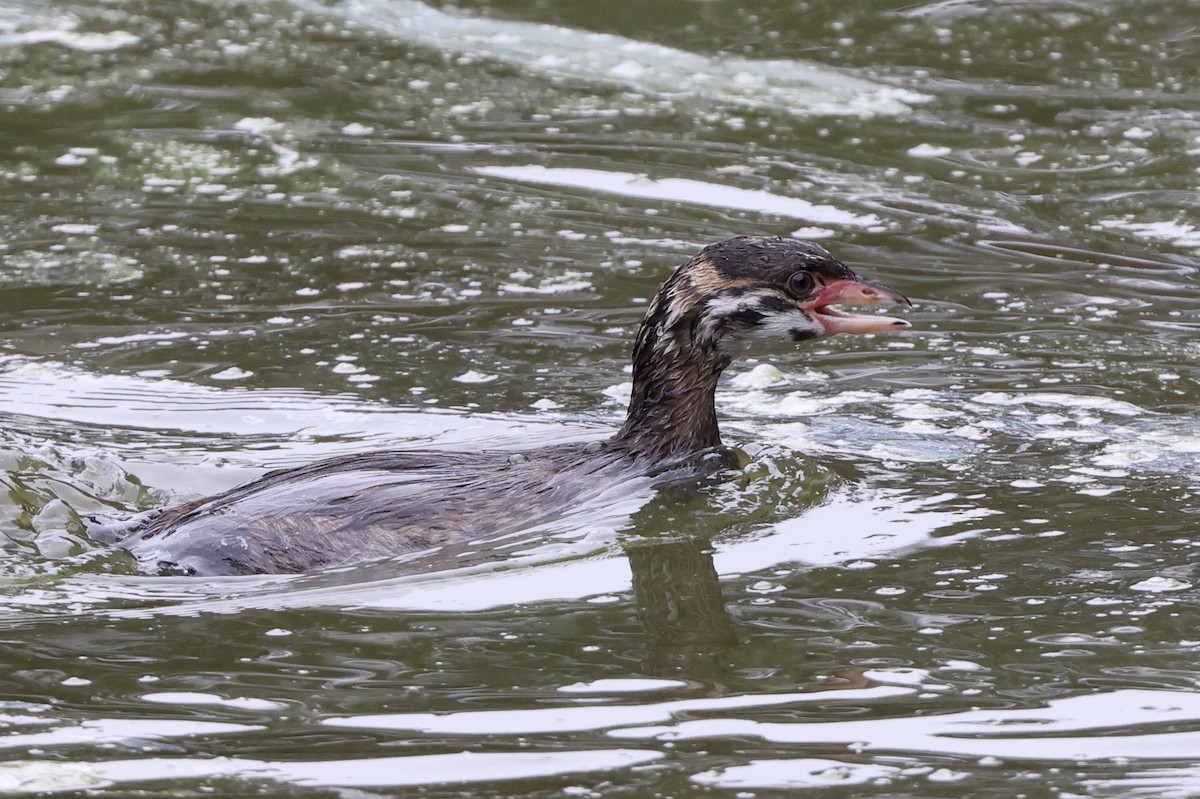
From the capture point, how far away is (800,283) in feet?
22.2

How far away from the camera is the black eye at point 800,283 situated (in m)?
6.77

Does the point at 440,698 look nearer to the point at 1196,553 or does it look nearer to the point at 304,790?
the point at 304,790

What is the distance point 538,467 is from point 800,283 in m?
1.19

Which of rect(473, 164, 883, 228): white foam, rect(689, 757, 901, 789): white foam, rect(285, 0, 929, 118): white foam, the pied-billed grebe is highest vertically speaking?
rect(285, 0, 929, 118): white foam

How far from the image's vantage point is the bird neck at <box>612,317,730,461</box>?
6.92 m

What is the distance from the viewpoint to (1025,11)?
13.0 metres

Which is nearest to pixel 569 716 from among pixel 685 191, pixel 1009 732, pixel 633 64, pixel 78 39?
pixel 1009 732

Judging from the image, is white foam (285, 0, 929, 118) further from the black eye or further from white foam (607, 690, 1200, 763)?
white foam (607, 690, 1200, 763)

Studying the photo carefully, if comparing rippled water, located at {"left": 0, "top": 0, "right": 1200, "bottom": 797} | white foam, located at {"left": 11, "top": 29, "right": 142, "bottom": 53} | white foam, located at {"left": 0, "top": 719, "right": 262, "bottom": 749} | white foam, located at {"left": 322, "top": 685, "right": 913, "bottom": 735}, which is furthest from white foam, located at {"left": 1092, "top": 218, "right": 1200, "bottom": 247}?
white foam, located at {"left": 11, "top": 29, "right": 142, "bottom": 53}

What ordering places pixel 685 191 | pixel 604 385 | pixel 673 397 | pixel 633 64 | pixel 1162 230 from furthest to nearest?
pixel 633 64, pixel 685 191, pixel 1162 230, pixel 604 385, pixel 673 397

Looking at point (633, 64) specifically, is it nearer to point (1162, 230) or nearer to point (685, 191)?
point (685, 191)

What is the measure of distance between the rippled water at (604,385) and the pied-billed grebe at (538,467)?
160mm

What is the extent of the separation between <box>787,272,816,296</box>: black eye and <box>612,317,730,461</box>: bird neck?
385 mm

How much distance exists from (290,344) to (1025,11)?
6893mm
